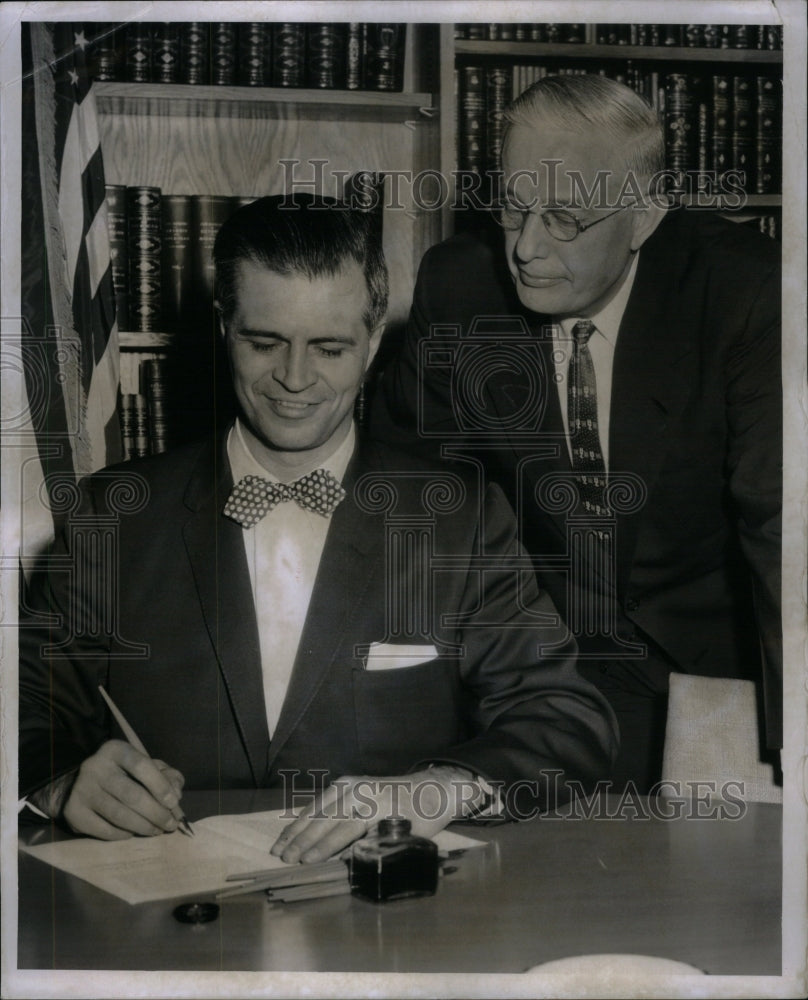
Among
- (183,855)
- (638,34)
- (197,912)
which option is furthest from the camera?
(638,34)

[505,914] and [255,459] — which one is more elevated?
[255,459]

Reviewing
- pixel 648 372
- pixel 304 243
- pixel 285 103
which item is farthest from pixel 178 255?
pixel 648 372

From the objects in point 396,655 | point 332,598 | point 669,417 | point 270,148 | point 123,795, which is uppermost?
point 270,148

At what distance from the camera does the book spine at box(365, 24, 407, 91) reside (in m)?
2.30

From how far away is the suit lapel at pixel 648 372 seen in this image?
7.48ft

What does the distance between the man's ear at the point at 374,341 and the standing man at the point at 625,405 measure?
50 millimetres

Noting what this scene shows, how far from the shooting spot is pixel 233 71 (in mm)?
2303

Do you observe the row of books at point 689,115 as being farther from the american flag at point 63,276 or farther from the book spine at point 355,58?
the american flag at point 63,276

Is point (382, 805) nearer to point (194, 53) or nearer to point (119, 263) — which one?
point (119, 263)

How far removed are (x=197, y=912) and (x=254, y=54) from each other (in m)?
1.69

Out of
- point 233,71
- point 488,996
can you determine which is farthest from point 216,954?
point 233,71

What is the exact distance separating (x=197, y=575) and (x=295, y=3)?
1193mm

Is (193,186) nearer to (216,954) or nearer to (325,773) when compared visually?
(325,773)

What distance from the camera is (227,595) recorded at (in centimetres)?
229
